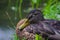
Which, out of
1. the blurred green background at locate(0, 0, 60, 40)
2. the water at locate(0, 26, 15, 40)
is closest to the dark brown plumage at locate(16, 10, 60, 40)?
the blurred green background at locate(0, 0, 60, 40)

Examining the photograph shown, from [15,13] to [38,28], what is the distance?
176 centimetres

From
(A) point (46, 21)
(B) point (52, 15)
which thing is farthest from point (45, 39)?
(B) point (52, 15)

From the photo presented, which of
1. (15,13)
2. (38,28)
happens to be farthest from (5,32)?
(38,28)

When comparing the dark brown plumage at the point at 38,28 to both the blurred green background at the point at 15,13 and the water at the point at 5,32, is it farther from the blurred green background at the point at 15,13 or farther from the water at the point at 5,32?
the water at the point at 5,32

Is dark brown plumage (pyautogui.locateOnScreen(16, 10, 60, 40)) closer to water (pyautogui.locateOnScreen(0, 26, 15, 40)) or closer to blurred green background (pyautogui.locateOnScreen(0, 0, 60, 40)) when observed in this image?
blurred green background (pyautogui.locateOnScreen(0, 0, 60, 40))

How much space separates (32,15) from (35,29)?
0.91 feet

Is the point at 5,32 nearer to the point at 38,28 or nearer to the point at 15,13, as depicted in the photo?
the point at 15,13

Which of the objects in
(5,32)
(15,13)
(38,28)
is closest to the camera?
(38,28)

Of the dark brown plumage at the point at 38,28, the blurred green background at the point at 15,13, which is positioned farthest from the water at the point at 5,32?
the dark brown plumage at the point at 38,28

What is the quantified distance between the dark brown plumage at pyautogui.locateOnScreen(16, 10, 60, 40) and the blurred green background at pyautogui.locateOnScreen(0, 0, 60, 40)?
0.60 ft

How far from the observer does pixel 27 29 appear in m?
4.36

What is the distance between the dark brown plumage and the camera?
393 cm

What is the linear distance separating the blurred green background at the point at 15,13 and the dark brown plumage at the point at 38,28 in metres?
0.18

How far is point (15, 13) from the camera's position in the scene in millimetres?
5816
